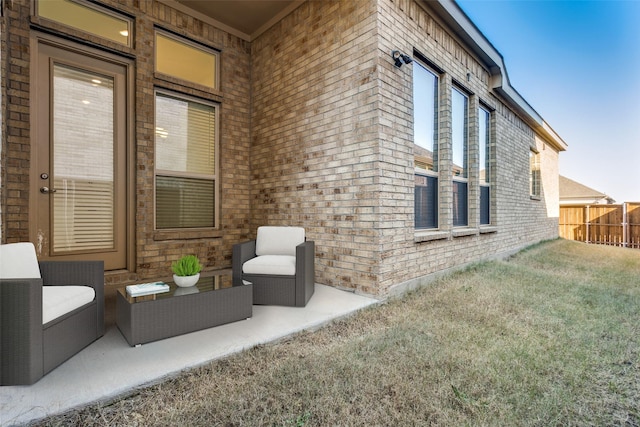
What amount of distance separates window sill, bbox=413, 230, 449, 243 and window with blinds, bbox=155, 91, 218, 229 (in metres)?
3.24

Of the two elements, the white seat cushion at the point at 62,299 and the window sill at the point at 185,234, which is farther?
the window sill at the point at 185,234

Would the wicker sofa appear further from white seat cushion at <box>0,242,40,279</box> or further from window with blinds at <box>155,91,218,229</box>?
window with blinds at <box>155,91,218,229</box>

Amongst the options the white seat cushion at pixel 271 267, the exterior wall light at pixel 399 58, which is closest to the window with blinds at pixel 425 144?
the exterior wall light at pixel 399 58

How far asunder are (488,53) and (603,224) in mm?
10845

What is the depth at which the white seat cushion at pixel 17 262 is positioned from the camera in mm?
1957

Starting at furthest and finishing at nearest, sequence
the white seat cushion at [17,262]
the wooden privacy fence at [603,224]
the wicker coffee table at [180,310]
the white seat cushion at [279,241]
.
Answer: the wooden privacy fence at [603,224]
the white seat cushion at [279,241]
the wicker coffee table at [180,310]
the white seat cushion at [17,262]

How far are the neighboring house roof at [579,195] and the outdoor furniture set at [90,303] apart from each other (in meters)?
23.2

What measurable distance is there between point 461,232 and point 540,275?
1420 millimetres

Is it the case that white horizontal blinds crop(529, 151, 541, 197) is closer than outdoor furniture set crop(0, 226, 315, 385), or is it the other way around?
outdoor furniture set crop(0, 226, 315, 385)

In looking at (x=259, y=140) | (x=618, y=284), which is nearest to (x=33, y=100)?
(x=259, y=140)

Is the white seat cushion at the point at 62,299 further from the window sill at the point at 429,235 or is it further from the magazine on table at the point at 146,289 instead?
the window sill at the point at 429,235

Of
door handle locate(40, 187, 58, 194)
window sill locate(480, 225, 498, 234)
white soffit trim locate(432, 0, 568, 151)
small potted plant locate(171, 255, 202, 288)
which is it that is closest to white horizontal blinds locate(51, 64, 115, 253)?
door handle locate(40, 187, 58, 194)

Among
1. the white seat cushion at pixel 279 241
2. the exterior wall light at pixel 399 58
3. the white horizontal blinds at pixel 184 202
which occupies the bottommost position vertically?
the white seat cushion at pixel 279 241

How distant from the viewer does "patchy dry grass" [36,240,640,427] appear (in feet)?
4.93
